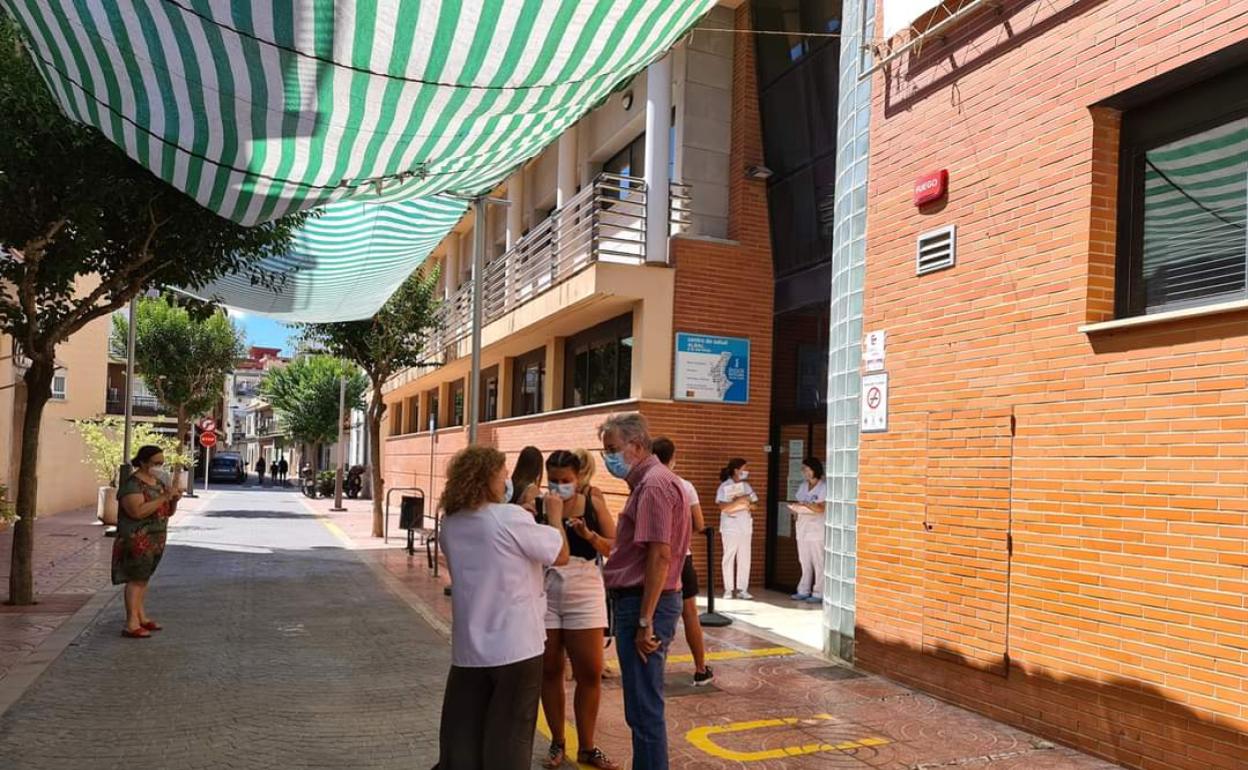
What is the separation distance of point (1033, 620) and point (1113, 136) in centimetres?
287

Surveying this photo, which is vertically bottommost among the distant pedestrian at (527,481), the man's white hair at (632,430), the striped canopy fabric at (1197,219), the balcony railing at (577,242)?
the distant pedestrian at (527,481)

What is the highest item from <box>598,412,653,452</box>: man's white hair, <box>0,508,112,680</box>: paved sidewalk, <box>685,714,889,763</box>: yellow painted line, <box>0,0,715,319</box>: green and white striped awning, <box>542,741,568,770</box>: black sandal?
<box>0,0,715,319</box>: green and white striped awning

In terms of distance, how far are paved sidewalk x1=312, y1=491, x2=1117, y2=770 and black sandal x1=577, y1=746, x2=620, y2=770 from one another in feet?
0.72

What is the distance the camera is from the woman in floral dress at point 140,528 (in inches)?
300

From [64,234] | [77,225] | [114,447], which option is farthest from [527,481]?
[114,447]

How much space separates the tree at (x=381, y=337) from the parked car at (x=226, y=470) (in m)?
33.4

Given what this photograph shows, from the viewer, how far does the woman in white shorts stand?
468cm

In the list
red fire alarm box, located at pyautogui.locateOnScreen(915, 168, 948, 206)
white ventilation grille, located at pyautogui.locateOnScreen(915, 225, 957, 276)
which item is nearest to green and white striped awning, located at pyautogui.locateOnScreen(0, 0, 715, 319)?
red fire alarm box, located at pyautogui.locateOnScreen(915, 168, 948, 206)

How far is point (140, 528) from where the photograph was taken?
778 centimetres

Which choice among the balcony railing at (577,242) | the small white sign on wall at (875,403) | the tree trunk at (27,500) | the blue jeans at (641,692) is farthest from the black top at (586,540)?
the tree trunk at (27,500)

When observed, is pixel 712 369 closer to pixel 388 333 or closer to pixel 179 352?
pixel 388 333

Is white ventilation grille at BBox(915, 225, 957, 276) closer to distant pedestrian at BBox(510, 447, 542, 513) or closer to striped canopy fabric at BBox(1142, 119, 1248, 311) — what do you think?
striped canopy fabric at BBox(1142, 119, 1248, 311)

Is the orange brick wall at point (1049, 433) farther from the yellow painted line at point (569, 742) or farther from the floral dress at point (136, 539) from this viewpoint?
the floral dress at point (136, 539)

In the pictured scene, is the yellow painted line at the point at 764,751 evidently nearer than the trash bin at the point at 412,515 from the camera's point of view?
Yes
